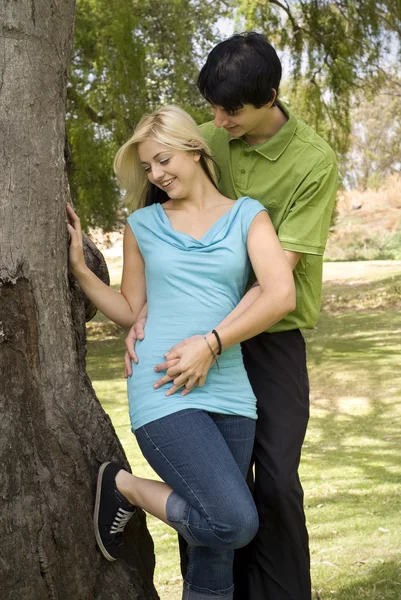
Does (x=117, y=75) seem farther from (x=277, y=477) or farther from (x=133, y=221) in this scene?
(x=277, y=477)

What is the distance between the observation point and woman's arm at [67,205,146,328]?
2.49 meters

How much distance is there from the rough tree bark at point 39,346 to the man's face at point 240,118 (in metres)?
0.43

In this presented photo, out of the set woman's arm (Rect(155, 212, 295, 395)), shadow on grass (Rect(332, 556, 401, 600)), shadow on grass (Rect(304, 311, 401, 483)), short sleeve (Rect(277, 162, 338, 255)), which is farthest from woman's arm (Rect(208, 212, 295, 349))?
shadow on grass (Rect(304, 311, 401, 483))

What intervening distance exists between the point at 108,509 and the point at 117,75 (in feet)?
23.4

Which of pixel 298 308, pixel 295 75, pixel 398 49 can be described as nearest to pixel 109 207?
pixel 295 75

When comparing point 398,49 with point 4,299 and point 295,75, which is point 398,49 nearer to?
point 295,75

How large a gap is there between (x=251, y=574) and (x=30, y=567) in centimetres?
70

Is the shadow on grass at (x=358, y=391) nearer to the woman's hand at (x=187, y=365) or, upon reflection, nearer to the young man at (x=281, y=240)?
the young man at (x=281, y=240)

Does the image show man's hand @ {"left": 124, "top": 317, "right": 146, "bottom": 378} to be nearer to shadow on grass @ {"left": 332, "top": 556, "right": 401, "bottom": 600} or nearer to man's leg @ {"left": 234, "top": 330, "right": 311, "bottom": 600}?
man's leg @ {"left": 234, "top": 330, "right": 311, "bottom": 600}

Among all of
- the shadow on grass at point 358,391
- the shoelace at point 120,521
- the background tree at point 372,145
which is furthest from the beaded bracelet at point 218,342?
the background tree at point 372,145

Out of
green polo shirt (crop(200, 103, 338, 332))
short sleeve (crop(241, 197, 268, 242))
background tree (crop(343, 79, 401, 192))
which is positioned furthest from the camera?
background tree (crop(343, 79, 401, 192))

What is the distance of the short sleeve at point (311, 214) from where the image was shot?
249 centimetres

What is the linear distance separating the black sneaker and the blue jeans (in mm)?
130

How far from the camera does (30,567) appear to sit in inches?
87.9
